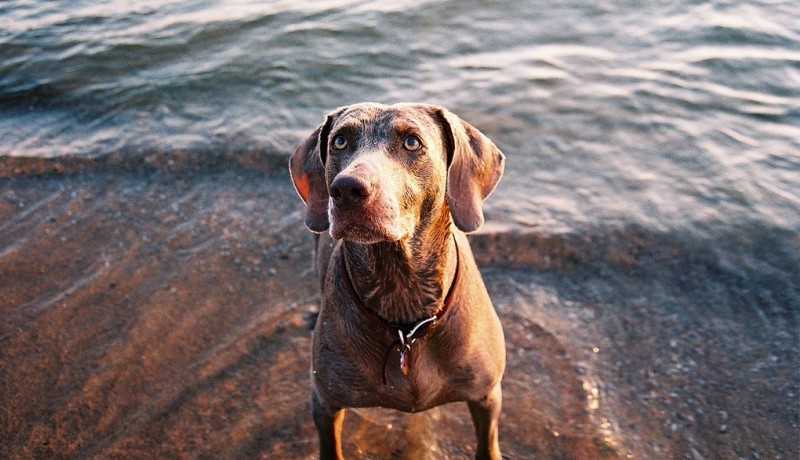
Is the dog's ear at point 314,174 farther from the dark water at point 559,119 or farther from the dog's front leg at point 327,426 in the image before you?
the dark water at point 559,119

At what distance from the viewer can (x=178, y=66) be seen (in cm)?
908

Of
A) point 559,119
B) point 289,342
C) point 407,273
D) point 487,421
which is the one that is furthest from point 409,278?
point 559,119

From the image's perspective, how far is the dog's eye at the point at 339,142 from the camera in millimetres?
2930

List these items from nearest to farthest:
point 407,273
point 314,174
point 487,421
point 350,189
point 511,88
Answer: point 350,189 < point 407,273 < point 314,174 < point 487,421 < point 511,88

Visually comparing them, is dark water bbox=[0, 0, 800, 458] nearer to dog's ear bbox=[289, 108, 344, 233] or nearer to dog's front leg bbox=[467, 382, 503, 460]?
dog's front leg bbox=[467, 382, 503, 460]

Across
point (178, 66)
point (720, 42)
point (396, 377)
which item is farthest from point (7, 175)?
point (720, 42)

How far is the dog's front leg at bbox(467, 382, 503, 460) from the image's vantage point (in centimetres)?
335

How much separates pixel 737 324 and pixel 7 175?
6583 mm

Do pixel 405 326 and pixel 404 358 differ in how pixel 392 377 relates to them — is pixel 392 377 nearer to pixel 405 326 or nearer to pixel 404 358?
pixel 404 358

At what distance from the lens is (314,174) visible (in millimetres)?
3268

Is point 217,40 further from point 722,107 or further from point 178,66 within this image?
point 722,107

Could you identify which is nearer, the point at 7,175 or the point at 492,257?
the point at 492,257

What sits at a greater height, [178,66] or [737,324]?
[178,66]

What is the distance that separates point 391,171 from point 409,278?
1.82 feet
